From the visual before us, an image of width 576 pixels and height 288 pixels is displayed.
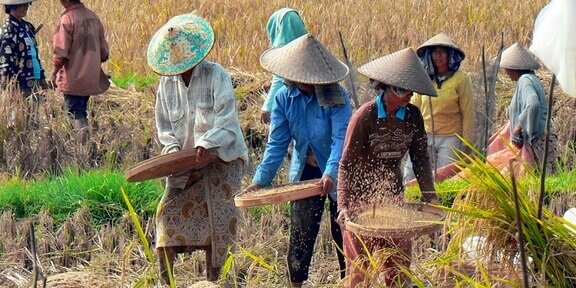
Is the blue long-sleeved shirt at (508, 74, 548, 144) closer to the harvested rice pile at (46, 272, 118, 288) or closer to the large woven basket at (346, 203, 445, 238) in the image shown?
the large woven basket at (346, 203, 445, 238)

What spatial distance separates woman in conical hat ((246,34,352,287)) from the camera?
5.66 metres

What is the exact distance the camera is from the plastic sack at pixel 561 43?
3.58 meters

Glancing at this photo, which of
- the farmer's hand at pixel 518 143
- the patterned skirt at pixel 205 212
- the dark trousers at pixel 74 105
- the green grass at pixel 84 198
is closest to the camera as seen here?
the patterned skirt at pixel 205 212

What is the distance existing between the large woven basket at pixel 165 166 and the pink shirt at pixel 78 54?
320 cm

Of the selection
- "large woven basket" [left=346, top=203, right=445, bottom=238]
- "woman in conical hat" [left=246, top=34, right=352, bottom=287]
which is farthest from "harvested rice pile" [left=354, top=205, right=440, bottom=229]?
"woman in conical hat" [left=246, top=34, right=352, bottom=287]

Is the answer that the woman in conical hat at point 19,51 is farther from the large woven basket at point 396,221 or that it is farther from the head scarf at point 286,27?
the large woven basket at point 396,221

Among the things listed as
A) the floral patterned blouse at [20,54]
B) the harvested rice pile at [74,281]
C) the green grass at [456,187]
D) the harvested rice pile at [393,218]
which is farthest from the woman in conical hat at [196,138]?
the floral patterned blouse at [20,54]

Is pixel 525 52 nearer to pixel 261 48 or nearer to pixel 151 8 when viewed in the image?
A: pixel 261 48

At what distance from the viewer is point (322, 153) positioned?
18.8 feet

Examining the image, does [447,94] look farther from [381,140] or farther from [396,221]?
[396,221]

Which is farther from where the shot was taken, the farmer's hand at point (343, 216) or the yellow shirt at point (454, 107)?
the yellow shirt at point (454, 107)

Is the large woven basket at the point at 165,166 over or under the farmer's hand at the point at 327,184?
over

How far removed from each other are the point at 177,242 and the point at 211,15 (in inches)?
299

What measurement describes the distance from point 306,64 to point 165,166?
79 centimetres
